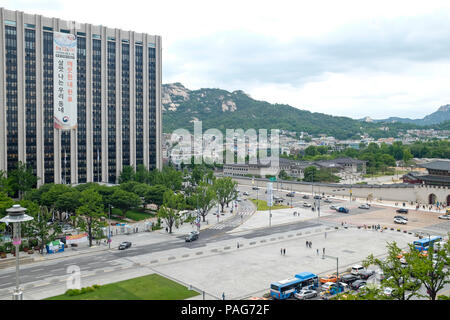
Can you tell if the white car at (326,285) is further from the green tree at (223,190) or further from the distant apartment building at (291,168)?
the distant apartment building at (291,168)

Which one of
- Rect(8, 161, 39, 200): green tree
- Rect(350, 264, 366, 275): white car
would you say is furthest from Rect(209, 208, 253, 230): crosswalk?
Rect(8, 161, 39, 200): green tree

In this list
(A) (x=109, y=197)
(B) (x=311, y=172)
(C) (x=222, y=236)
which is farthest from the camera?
(B) (x=311, y=172)

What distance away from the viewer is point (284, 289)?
36.7 meters

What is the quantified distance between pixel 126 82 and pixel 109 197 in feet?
188

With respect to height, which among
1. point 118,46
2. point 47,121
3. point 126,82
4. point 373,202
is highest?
point 118,46

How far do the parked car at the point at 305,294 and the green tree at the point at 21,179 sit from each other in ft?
255

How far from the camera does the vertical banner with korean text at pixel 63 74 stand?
10332cm

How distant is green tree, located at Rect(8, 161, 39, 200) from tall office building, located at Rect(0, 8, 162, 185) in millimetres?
7119

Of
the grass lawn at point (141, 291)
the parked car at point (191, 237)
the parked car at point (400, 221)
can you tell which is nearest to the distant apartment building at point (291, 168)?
the parked car at point (400, 221)

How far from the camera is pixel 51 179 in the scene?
107062mm

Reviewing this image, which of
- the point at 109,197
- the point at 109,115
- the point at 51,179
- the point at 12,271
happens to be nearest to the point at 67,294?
the point at 12,271

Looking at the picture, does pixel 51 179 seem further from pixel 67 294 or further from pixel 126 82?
pixel 67 294

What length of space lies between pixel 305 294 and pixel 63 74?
92426 millimetres

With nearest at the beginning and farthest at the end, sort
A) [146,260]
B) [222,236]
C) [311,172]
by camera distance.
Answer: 1. [146,260]
2. [222,236]
3. [311,172]
